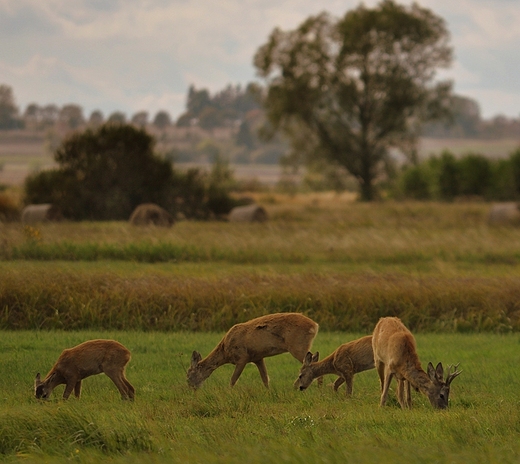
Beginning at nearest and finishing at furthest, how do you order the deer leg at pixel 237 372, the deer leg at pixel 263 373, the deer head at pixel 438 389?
the deer head at pixel 438 389 → the deer leg at pixel 237 372 → the deer leg at pixel 263 373

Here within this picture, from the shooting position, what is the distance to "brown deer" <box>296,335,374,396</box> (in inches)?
492

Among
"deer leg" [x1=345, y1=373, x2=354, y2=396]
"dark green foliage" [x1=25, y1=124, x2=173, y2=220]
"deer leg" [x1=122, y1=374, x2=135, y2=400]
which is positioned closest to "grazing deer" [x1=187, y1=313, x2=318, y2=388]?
"deer leg" [x1=345, y1=373, x2=354, y2=396]

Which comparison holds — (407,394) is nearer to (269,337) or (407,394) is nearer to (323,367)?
(323,367)

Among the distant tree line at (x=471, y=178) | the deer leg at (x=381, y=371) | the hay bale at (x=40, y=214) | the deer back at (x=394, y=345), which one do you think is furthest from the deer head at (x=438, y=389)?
the distant tree line at (x=471, y=178)

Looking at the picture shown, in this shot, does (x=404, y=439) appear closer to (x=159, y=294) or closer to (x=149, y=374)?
(x=149, y=374)

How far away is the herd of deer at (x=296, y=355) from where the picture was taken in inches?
443

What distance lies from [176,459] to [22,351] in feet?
25.0

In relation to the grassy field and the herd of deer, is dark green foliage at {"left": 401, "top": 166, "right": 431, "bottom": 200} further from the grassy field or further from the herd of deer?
the herd of deer

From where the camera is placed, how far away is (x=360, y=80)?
2566 inches

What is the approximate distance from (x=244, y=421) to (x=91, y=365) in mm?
2744

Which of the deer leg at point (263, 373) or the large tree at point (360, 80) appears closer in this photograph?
the deer leg at point (263, 373)

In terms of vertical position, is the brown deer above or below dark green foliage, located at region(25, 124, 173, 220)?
below

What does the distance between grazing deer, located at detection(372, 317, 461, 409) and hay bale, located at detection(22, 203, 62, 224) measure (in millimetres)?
27143

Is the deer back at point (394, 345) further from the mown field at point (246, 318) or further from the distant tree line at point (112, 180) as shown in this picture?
the distant tree line at point (112, 180)
